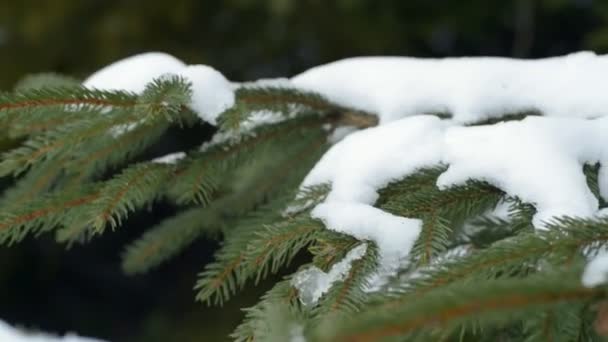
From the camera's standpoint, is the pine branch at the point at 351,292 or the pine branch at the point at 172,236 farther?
the pine branch at the point at 172,236

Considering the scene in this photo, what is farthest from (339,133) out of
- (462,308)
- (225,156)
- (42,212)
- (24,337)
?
(462,308)

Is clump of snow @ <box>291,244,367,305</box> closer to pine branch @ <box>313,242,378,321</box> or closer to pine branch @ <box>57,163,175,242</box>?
pine branch @ <box>313,242,378,321</box>

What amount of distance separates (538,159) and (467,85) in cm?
33

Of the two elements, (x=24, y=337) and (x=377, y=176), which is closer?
(x=377, y=176)

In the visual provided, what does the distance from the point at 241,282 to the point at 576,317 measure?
453 millimetres

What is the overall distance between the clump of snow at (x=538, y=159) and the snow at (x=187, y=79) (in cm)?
39

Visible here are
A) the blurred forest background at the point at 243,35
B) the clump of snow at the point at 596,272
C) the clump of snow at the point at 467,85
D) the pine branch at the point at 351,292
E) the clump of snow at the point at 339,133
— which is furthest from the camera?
the blurred forest background at the point at 243,35

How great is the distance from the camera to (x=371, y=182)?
1131mm

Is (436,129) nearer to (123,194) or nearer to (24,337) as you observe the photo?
(123,194)

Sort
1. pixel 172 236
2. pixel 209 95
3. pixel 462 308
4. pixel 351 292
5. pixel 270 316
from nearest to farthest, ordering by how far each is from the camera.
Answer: pixel 462 308 → pixel 270 316 → pixel 351 292 → pixel 209 95 → pixel 172 236

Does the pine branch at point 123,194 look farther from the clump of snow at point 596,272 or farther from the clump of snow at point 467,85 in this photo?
the clump of snow at point 596,272

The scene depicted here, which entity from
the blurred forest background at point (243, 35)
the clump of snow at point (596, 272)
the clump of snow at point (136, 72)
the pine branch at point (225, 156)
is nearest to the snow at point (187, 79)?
the clump of snow at point (136, 72)

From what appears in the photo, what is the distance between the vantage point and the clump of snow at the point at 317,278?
38.8 inches

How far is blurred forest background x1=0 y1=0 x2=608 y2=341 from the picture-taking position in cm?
375
